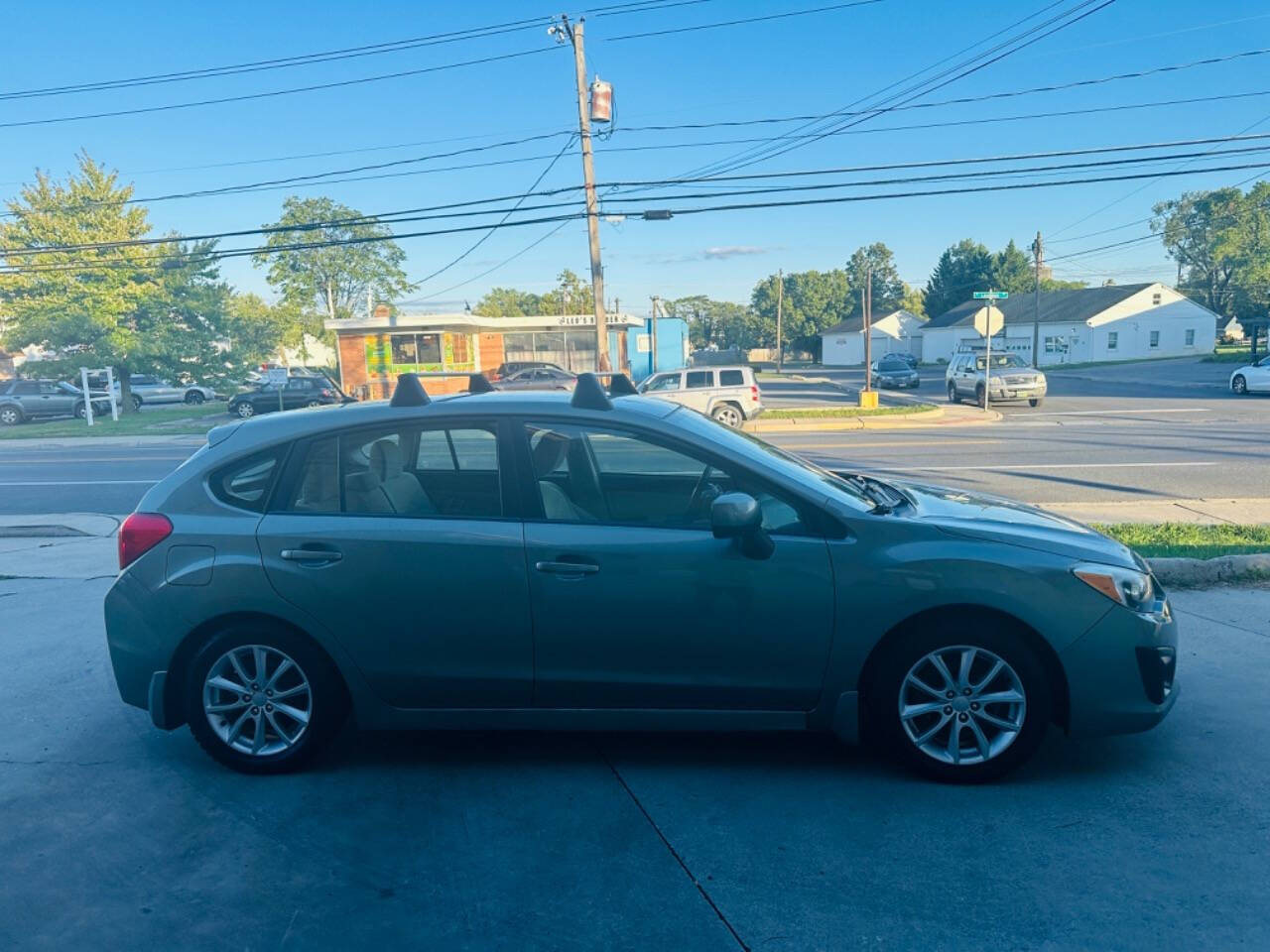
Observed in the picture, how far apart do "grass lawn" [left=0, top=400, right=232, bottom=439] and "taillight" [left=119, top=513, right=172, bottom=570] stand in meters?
24.2

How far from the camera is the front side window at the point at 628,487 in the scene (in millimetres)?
3848

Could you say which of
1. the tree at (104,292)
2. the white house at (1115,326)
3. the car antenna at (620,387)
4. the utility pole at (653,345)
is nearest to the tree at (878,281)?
the white house at (1115,326)

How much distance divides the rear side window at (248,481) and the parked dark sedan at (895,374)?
40.3 m

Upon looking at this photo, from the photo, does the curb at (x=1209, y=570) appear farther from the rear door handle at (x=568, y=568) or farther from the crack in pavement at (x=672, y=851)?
the rear door handle at (x=568, y=568)

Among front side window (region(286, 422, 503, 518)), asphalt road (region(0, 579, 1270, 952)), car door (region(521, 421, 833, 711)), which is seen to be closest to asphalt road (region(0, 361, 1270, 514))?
asphalt road (region(0, 579, 1270, 952))

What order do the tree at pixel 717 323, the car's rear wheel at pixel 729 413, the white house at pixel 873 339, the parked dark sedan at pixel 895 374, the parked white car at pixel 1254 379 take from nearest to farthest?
the car's rear wheel at pixel 729 413
the parked white car at pixel 1254 379
the parked dark sedan at pixel 895 374
the white house at pixel 873 339
the tree at pixel 717 323

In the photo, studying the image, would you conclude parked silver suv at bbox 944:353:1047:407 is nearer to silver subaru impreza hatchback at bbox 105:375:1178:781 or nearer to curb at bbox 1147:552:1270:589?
curb at bbox 1147:552:1270:589

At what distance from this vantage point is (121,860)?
10.9ft

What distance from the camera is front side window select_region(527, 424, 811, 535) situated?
3848mm

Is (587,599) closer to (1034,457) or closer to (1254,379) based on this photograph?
(1034,457)

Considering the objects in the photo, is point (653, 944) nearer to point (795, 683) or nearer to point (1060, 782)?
point (795, 683)

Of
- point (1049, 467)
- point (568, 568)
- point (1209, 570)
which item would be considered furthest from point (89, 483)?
point (1209, 570)

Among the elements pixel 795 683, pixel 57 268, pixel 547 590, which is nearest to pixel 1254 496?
pixel 795 683

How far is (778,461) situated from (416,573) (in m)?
1.69
